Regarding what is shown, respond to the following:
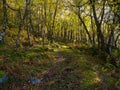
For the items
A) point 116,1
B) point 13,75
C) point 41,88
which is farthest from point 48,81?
point 116,1

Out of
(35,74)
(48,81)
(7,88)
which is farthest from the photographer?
(35,74)

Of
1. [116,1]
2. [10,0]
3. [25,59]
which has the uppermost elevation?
[10,0]

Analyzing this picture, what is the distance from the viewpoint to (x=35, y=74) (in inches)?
556

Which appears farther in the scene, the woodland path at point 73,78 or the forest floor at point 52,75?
the woodland path at point 73,78

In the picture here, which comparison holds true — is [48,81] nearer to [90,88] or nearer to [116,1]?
[90,88]

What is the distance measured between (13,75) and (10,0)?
836 inches

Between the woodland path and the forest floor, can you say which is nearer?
the forest floor

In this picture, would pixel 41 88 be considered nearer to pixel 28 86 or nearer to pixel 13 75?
pixel 28 86

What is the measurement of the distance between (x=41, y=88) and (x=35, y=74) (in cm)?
214

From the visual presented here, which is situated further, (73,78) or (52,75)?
(52,75)

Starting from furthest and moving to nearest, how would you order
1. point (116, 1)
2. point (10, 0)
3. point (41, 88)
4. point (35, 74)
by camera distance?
point (10, 0) → point (35, 74) → point (41, 88) → point (116, 1)

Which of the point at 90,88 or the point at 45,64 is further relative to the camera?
the point at 45,64

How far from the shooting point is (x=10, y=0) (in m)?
31.8

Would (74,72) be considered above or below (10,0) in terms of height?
below
